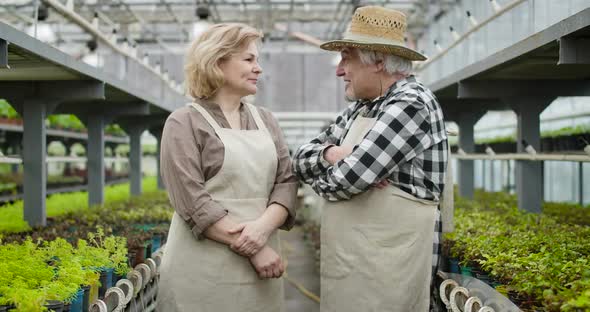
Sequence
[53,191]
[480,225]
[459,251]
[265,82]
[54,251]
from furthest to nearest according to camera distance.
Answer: [265,82] → [53,191] → [480,225] → [459,251] → [54,251]

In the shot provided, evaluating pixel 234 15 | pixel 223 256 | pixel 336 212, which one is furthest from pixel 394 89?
pixel 234 15

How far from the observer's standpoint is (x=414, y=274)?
253 centimetres

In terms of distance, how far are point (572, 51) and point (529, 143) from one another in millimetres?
2848

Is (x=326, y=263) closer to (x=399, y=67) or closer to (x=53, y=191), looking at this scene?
(x=399, y=67)

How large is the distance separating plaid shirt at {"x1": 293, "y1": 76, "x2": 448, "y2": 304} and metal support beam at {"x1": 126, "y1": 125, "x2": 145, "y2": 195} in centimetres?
764

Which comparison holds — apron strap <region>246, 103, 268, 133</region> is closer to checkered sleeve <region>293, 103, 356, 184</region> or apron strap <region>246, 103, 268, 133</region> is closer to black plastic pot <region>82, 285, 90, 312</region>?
checkered sleeve <region>293, 103, 356, 184</region>

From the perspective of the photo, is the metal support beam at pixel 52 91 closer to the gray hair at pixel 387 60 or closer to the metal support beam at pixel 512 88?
the metal support beam at pixel 512 88

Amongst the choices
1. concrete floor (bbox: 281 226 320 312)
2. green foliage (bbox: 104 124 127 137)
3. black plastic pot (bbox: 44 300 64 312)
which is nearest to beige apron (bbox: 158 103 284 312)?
black plastic pot (bbox: 44 300 64 312)

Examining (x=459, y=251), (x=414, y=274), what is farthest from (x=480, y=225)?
(x=414, y=274)

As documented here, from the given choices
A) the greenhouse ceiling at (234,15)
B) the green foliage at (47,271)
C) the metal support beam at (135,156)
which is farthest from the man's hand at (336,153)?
the greenhouse ceiling at (234,15)

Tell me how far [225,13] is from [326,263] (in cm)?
1739

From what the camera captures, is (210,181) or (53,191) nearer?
(210,181)

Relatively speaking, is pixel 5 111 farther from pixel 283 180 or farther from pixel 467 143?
pixel 283 180

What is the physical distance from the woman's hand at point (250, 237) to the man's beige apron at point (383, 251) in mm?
297
